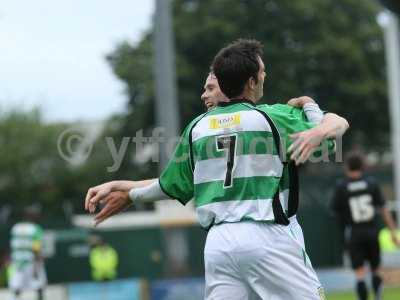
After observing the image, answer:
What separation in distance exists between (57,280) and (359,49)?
26.4 meters

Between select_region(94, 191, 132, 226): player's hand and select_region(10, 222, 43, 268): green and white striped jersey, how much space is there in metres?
13.1

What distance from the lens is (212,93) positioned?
452cm

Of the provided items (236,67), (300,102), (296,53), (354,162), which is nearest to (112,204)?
(236,67)

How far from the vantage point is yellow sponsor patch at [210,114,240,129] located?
4.20m

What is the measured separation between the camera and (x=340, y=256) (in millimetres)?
22141

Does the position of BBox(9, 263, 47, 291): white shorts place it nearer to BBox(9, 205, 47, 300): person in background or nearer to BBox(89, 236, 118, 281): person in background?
BBox(9, 205, 47, 300): person in background

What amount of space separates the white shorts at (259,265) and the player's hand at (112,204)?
1.99 ft

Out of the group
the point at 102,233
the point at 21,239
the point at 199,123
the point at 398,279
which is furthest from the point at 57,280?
the point at 199,123

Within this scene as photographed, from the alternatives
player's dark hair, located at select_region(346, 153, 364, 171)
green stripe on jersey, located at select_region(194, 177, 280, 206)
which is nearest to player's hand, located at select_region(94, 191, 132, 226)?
green stripe on jersey, located at select_region(194, 177, 280, 206)

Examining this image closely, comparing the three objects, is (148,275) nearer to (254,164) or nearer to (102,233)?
(102,233)

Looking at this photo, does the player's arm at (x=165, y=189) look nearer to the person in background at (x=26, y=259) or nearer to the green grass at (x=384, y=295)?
the green grass at (x=384, y=295)

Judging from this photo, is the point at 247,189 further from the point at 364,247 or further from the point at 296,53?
the point at 296,53

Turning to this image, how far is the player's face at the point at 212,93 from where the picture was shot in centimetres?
449

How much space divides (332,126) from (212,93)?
0.75m
